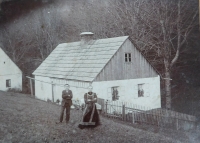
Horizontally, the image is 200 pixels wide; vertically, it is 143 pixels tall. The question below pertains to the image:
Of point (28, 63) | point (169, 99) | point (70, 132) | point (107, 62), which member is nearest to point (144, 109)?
point (169, 99)

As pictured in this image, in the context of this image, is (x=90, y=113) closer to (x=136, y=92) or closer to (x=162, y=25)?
(x=136, y=92)

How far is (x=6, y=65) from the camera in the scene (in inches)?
210

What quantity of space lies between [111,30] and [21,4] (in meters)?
2.41

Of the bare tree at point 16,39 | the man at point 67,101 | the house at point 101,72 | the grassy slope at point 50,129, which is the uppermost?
the bare tree at point 16,39

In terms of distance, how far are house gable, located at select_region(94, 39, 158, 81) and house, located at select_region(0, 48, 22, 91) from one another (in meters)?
1.98

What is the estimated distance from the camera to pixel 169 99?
256 inches

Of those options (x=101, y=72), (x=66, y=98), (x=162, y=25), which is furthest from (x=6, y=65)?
(x=162, y=25)

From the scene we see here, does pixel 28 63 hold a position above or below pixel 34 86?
above

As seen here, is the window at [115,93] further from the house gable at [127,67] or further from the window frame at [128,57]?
the window frame at [128,57]

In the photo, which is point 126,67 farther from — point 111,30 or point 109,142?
point 109,142

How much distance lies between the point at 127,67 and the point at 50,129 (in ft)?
8.33

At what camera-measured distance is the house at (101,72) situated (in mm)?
5586

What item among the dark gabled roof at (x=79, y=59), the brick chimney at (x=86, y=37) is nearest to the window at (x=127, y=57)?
the dark gabled roof at (x=79, y=59)

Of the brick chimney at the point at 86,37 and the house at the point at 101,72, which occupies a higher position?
the brick chimney at the point at 86,37
